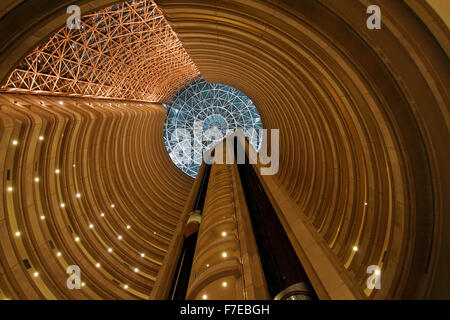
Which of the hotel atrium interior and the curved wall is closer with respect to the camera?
the hotel atrium interior

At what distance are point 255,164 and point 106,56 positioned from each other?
21.9m

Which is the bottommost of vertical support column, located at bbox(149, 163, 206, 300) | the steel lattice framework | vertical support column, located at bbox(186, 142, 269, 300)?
vertical support column, located at bbox(149, 163, 206, 300)

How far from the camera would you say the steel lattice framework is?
68.1 ft

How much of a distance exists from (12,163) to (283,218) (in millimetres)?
15560

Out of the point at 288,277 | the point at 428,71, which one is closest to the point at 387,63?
the point at 428,71

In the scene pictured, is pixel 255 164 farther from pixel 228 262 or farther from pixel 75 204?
pixel 75 204

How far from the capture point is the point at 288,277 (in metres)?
6.90

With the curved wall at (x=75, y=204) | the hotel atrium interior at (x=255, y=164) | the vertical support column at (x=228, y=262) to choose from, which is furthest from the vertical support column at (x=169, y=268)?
the curved wall at (x=75, y=204)

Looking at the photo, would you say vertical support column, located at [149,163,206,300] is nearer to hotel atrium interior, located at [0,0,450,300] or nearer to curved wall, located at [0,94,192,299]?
hotel atrium interior, located at [0,0,450,300]

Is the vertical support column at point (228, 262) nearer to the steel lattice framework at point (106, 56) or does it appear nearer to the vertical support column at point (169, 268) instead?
the vertical support column at point (169, 268)

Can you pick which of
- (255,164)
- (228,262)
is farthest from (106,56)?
(228,262)

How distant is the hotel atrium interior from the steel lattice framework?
0.23 m

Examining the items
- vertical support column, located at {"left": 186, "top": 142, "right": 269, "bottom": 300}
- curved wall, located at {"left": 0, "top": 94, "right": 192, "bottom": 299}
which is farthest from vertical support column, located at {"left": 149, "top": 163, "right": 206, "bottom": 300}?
curved wall, located at {"left": 0, "top": 94, "right": 192, "bottom": 299}
